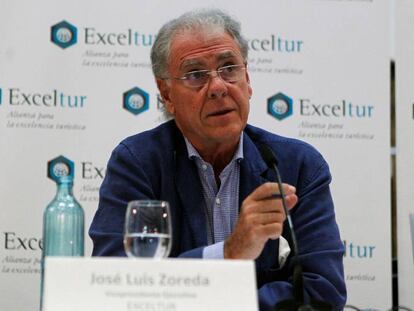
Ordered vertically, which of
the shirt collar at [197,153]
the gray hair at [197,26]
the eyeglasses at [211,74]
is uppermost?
the gray hair at [197,26]

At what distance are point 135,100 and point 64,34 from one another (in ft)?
1.75

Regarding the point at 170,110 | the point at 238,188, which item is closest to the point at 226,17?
the point at 170,110

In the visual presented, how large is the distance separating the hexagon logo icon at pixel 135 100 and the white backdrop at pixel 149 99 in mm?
29

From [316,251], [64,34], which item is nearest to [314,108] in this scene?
[64,34]

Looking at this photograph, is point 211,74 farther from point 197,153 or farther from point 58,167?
point 58,167

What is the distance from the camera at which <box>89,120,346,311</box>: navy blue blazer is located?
2.31 metres

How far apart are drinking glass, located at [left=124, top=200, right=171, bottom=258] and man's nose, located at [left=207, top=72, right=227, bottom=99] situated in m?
1.00

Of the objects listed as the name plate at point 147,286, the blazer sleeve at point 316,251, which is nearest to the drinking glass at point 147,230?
the name plate at point 147,286

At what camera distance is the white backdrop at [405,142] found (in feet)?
13.3

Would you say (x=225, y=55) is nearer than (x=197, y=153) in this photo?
Yes

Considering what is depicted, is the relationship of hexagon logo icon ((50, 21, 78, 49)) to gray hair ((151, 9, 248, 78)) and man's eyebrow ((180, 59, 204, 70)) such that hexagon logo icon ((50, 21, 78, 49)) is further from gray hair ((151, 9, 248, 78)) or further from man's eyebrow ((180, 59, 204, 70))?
man's eyebrow ((180, 59, 204, 70))

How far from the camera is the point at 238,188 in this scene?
261cm

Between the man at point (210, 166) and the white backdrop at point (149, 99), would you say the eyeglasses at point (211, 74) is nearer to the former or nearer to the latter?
the man at point (210, 166)

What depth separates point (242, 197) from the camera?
257 cm
